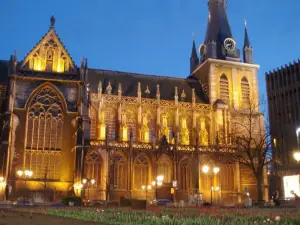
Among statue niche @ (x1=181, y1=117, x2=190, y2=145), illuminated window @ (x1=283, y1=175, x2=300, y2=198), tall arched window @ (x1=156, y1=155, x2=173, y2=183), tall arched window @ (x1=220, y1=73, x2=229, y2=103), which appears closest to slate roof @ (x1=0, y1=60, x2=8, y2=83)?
tall arched window @ (x1=156, y1=155, x2=173, y2=183)

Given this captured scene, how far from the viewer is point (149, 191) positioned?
4844 centimetres

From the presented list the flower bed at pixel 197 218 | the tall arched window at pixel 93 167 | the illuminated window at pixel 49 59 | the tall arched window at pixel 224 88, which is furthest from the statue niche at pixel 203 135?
the flower bed at pixel 197 218

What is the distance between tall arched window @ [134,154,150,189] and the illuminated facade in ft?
0.41

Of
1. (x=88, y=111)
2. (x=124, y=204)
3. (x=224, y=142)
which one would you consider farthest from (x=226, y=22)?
(x=124, y=204)

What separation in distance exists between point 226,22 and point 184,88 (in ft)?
49.4

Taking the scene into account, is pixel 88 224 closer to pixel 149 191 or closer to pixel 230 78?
pixel 149 191

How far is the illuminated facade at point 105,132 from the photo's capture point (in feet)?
150

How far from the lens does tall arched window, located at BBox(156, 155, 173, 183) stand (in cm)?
4975

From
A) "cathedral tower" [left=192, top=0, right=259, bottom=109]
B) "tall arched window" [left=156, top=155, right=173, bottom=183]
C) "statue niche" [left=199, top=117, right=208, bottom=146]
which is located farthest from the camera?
"cathedral tower" [left=192, top=0, right=259, bottom=109]

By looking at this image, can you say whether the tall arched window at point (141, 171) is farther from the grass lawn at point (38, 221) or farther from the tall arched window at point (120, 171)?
the grass lawn at point (38, 221)

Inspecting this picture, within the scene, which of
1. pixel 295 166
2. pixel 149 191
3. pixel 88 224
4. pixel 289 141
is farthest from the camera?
pixel 289 141

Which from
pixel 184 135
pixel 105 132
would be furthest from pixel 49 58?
pixel 184 135

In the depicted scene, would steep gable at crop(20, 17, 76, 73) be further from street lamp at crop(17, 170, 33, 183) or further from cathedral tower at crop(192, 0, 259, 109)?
cathedral tower at crop(192, 0, 259, 109)

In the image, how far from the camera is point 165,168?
50.1m
